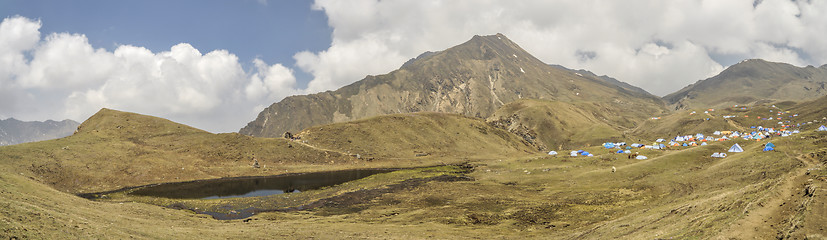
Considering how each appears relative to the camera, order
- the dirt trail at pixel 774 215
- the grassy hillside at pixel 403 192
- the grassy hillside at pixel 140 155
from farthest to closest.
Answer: the grassy hillside at pixel 140 155 < the grassy hillside at pixel 403 192 < the dirt trail at pixel 774 215

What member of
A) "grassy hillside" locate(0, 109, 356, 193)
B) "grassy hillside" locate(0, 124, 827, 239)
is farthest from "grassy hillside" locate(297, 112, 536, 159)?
"grassy hillside" locate(0, 124, 827, 239)

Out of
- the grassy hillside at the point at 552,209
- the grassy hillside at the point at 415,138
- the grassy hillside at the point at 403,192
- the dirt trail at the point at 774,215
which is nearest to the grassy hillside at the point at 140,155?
the grassy hillside at the point at 403,192

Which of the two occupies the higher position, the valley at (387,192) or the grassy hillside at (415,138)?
the grassy hillside at (415,138)

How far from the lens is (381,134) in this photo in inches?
6339

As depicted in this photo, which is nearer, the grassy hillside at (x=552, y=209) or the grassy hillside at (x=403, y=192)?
the grassy hillside at (x=552, y=209)

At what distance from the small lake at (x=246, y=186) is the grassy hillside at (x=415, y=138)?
38037 millimetres

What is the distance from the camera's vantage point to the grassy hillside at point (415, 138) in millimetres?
147250

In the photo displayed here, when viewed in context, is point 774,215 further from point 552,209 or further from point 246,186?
point 246,186

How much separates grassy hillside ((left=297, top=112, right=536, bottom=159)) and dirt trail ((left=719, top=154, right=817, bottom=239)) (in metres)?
122

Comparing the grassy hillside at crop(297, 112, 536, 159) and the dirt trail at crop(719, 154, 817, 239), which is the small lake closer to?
the grassy hillside at crop(297, 112, 536, 159)

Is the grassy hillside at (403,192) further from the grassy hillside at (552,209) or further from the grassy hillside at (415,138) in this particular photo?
the grassy hillside at (415,138)

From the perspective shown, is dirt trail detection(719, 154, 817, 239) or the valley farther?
the valley

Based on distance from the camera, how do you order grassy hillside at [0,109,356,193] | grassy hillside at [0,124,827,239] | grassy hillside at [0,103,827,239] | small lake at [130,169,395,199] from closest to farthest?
grassy hillside at [0,124,827,239] < grassy hillside at [0,103,827,239] < small lake at [130,169,395,199] < grassy hillside at [0,109,356,193]

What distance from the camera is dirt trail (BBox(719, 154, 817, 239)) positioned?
1808cm
